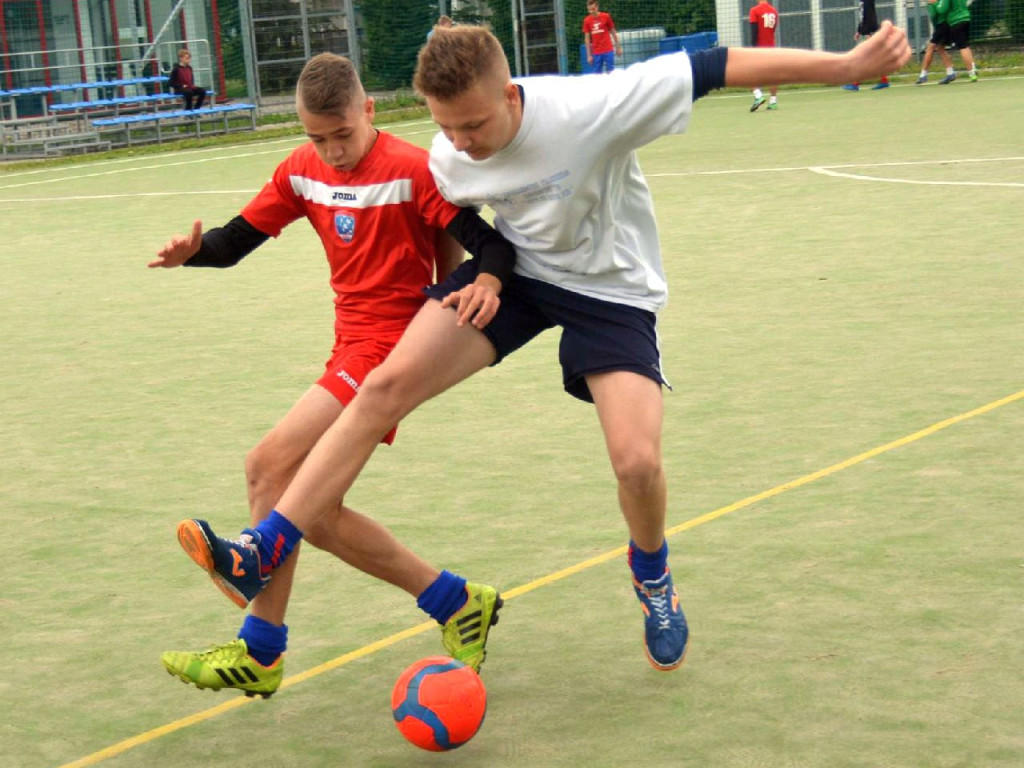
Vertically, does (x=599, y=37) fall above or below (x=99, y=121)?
above

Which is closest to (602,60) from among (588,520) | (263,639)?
(588,520)

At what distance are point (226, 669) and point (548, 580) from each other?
3.98ft

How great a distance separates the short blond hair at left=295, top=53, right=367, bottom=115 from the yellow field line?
1.42 m

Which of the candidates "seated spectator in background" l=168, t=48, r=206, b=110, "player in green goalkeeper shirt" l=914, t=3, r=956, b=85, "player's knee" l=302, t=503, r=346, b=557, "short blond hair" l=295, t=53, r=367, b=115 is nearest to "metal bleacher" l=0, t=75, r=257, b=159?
"seated spectator in background" l=168, t=48, r=206, b=110

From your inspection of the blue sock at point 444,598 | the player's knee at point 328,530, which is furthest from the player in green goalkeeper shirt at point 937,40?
the player's knee at point 328,530

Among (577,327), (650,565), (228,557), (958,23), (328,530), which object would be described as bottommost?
(650,565)

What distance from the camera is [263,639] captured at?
13.0 ft

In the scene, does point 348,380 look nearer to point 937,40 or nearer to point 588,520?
point 588,520

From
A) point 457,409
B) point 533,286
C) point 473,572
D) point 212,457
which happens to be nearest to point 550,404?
point 457,409

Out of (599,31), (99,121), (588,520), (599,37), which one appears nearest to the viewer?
(588,520)

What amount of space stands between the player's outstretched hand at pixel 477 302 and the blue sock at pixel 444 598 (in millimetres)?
677

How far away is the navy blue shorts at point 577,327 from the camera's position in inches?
162

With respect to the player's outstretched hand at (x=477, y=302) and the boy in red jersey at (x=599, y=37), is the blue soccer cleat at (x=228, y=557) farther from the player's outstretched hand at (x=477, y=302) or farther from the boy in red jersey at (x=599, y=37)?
the boy in red jersey at (x=599, y=37)

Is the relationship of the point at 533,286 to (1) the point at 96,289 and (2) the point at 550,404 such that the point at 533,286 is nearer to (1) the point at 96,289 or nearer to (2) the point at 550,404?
(2) the point at 550,404
